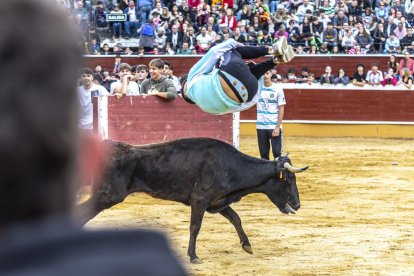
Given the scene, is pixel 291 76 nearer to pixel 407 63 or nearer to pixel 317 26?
pixel 407 63

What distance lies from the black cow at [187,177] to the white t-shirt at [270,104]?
3314mm

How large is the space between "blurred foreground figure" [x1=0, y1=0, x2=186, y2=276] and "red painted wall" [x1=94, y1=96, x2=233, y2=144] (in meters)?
11.7

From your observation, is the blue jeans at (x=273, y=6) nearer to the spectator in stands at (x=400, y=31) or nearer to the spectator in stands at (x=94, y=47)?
the spectator in stands at (x=400, y=31)

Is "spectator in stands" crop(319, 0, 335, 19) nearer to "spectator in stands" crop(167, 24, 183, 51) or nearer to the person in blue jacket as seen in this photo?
"spectator in stands" crop(167, 24, 183, 51)

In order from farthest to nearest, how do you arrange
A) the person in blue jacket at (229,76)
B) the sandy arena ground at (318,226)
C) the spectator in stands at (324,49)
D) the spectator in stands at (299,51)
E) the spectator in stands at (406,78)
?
the spectator in stands at (324,49) → the spectator in stands at (299,51) → the spectator in stands at (406,78) → the sandy arena ground at (318,226) → the person in blue jacket at (229,76)

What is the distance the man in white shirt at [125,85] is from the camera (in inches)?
475

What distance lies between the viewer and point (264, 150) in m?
12.2

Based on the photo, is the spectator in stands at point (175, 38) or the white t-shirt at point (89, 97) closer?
the white t-shirt at point (89, 97)

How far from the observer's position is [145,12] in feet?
82.5

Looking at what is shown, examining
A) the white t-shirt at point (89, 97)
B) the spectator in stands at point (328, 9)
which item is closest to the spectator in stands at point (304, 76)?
the spectator in stands at point (328, 9)

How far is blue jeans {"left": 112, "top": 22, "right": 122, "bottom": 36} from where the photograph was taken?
24631mm

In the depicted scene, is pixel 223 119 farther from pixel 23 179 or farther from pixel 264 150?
pixel 23 179

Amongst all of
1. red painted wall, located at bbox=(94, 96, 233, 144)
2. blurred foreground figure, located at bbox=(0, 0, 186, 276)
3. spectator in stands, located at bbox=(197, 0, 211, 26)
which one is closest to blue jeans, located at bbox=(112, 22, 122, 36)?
spectator in stands, located at bbox=(197, 0, 211, 26)

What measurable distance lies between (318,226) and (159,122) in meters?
3.45
